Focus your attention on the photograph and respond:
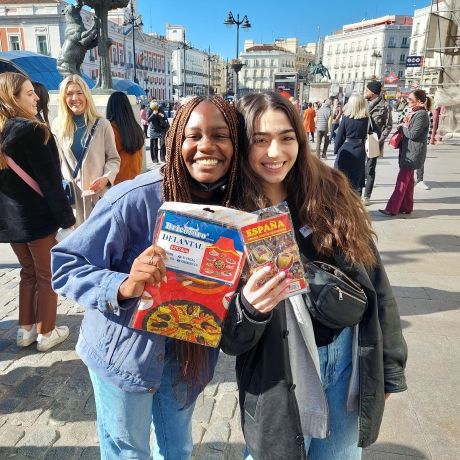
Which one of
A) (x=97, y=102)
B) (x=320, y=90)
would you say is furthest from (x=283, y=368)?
(x=320, y=90)

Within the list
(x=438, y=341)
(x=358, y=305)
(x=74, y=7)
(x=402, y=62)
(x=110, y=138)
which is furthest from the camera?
(x=402, y=62)

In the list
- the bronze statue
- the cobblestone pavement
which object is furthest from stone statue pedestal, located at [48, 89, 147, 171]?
the cobblestone pavement

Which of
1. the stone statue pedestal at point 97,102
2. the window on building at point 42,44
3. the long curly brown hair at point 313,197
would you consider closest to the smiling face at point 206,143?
the long curly brown hair at point 313,197

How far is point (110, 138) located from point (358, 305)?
3.04 m

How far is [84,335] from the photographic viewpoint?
1472 mm

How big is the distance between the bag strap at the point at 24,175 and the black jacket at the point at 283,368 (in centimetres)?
206

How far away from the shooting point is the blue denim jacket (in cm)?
127

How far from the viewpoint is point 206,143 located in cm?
123

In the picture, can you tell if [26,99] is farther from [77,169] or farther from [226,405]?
[226,405]

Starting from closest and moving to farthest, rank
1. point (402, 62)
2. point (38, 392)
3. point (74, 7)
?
point (38, 392) < point (74, 7) < point (402, 62)

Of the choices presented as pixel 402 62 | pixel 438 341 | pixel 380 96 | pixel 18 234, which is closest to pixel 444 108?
pixel 380 96

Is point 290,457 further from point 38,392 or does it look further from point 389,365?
point 38,392

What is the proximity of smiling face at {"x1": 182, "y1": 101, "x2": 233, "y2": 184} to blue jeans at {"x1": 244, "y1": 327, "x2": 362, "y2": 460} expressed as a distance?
2.49ft

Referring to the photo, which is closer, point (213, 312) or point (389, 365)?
point (213, 312)
